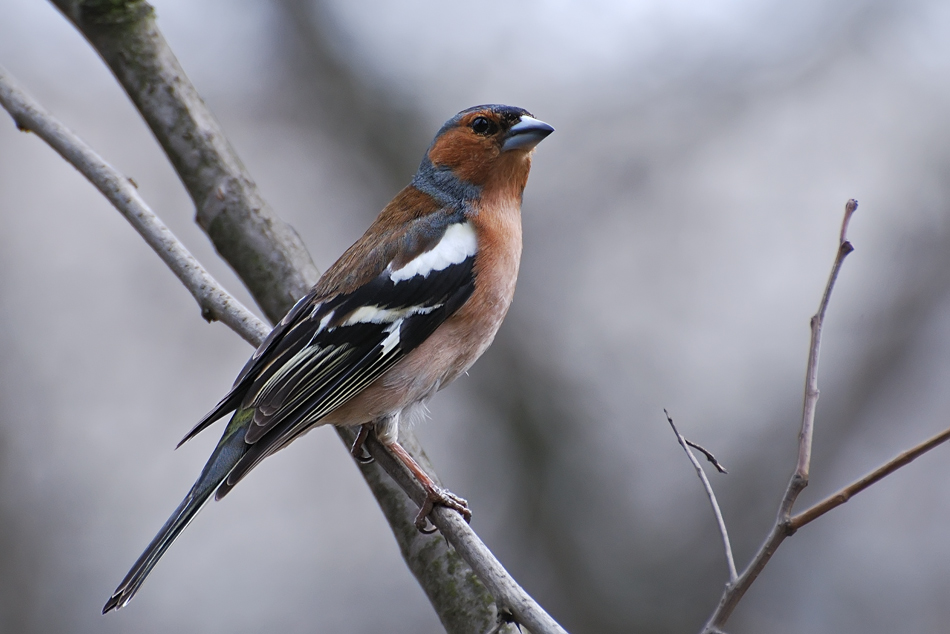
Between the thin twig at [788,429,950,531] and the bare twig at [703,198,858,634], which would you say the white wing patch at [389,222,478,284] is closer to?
the bare twig at [703,198,858,634]

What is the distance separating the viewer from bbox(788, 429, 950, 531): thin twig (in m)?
1.49

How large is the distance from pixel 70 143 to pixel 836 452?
5.41 m

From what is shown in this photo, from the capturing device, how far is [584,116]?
7.05 meters

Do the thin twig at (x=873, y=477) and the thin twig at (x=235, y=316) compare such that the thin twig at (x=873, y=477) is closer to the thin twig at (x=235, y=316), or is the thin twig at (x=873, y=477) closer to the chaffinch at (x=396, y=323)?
the thin twig at (x=235, y=316)

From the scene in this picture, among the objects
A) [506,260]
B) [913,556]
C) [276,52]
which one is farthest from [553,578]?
[276,52]

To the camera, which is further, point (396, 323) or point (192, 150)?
point (192, 150)

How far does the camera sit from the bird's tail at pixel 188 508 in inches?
97.3

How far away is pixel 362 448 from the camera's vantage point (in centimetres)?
312

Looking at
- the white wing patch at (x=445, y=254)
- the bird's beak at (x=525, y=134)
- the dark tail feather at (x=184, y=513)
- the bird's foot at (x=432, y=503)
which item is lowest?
the bird's foot at (x=432, y=503)

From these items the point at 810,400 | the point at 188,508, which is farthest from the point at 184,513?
the point at 810,400

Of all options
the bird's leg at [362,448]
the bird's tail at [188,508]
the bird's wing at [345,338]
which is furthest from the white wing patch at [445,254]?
the bird's tail at [188,508]

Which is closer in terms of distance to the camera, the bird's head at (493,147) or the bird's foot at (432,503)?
the bird's foot at (432,503)

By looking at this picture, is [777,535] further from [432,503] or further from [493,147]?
[493,147]

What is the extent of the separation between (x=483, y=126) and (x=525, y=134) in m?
0.23
